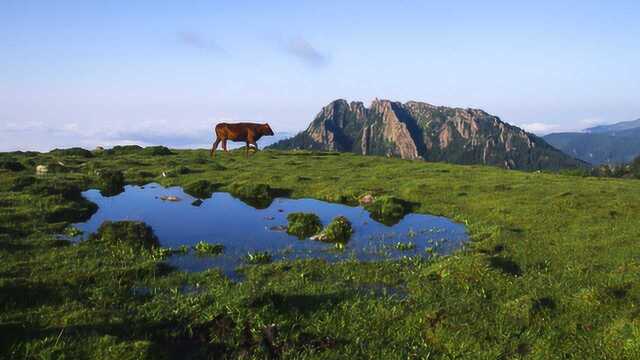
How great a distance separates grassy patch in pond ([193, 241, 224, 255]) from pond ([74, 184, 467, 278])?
0.26 meters

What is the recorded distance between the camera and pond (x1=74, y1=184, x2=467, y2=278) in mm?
19141

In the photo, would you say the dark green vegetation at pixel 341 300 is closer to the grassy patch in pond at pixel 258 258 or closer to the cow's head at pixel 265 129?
the grassy patch in pond at pixel 258 258

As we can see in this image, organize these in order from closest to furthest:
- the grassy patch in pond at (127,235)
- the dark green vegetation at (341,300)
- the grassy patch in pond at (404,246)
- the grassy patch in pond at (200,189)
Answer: the dark green vegetation at (341,300), the grassy patch in pond at (127,235), the grassy patch in pond at (404,246), the grassy patch in pond at (200,189)

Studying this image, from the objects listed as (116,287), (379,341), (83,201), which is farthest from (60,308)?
(83,201)

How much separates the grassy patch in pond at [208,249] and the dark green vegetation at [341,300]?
1721 millimetres

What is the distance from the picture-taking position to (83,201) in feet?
91.9

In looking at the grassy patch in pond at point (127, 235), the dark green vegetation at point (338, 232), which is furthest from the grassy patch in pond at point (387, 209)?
the grassy patch in pond at point (127, 235)

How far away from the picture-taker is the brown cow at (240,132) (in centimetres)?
5428

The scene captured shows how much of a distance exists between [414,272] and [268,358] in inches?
293

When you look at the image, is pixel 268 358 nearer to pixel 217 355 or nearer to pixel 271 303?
pixel 217 355

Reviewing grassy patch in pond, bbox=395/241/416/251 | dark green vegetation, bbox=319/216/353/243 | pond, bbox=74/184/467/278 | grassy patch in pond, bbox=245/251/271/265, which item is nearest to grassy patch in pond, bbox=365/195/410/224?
pond, bbox=74/184/467/278

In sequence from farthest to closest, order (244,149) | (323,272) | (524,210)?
(244,149)
(524,210)
(323,272)

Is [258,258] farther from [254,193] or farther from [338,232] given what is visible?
[254,193]

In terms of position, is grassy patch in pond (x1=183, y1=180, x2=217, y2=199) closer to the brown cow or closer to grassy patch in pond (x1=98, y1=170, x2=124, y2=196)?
grassy patch in pond (x1=98, y1=170, x2=124, y2=196)
